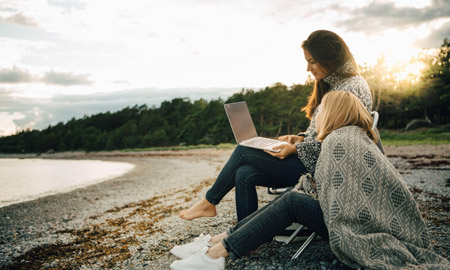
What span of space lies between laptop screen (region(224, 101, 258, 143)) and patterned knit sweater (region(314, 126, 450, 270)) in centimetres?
134

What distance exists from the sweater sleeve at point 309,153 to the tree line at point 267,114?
27281 millimetres

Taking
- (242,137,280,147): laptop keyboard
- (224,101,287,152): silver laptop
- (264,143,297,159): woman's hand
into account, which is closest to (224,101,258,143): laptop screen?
(224,101,287,152): silver laptop

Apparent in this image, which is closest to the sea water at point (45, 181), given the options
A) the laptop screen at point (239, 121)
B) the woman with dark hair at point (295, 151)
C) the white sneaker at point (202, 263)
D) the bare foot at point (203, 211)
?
the bare foot at point (203, 211)

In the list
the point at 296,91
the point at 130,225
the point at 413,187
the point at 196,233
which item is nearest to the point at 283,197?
the point at 196,233

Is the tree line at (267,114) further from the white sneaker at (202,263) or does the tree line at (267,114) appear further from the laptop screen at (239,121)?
the white sneaker at (202,263)

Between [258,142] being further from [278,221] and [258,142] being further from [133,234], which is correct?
[133,234]

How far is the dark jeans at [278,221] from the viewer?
2146 mm

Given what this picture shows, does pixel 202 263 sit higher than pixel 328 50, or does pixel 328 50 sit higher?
pixel 328 50

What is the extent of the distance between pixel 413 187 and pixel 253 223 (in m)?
5.74

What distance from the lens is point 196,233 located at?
12.6ft

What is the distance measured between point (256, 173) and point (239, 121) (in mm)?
770

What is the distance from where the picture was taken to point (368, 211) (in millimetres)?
1907

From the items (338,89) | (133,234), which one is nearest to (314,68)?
(338,89)

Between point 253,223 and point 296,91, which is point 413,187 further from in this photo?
point 296,91
